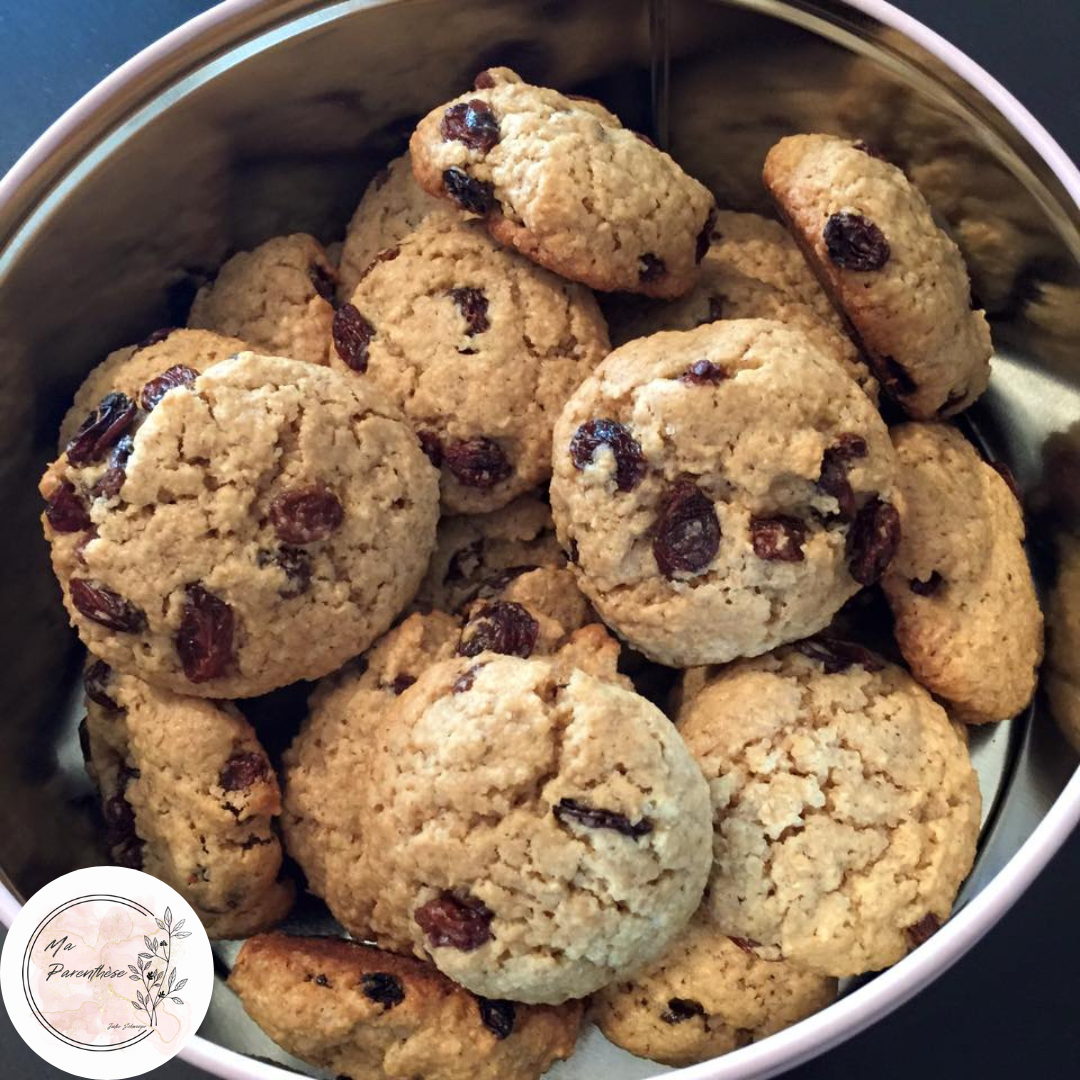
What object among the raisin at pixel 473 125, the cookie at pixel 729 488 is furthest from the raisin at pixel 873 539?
the raisin at pixel 473 125

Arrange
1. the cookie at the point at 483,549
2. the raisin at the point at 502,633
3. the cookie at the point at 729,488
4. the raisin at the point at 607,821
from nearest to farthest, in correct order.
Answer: the raisin at the point at 607,821 < the cookie at the point at 729,488 < the raisin at the point at 502,633 < the cookie at the point at 483,549

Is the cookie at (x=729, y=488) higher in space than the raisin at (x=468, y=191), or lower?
lower

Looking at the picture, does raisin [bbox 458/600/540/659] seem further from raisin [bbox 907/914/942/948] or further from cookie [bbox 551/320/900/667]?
raisin [bbox 907/914/942/948]

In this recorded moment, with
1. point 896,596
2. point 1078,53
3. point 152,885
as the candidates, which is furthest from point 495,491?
point 1078,53

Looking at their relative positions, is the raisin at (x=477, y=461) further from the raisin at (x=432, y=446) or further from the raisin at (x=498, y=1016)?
the raisin at (x=498, y=1016)

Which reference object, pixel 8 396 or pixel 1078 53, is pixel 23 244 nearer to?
pixel 8 396

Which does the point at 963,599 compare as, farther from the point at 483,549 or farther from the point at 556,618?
the point at 483,549

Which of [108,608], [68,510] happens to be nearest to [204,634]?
[108,608]
